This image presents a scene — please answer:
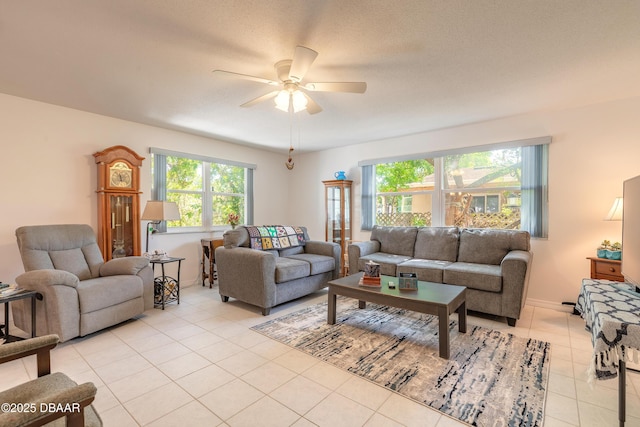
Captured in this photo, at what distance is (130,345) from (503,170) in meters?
4.60

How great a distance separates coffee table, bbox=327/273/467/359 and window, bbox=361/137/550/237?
1765 mm

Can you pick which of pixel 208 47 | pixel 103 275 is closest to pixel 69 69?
pixel 208 47

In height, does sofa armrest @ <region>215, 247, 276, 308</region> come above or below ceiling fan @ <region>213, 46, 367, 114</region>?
below

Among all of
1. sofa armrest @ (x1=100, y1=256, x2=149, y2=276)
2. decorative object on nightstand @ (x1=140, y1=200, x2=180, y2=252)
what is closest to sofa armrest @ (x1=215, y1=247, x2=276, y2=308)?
decorative object on nightstand @ (x1=140, y1=200, x2=180, y2=252)

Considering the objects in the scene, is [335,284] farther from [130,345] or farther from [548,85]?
[548,85]

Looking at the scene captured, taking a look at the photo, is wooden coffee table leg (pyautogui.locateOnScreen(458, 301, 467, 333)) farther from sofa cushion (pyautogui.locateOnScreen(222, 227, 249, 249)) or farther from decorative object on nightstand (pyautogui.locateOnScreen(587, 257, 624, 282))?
sofa cushion (pyautogui.locateOnScreen(222, 227, 249, 249))

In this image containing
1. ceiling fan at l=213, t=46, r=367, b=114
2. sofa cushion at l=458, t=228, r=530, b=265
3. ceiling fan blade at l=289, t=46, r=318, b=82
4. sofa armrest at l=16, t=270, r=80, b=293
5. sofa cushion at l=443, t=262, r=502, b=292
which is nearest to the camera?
ceiling fan blade at l=289, t=46, r=318, b=82

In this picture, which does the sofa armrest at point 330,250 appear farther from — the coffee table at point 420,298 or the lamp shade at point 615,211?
the lamp shade at point 615,211

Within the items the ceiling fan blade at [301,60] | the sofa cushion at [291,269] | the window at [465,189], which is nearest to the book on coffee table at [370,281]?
the sofa cushion at [291,269]

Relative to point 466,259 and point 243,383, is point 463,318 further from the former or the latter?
point 243,383

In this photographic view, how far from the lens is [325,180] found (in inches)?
219

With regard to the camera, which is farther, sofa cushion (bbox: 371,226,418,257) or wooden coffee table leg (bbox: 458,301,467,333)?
sofa cushion (bbox: 371,226,418,257)

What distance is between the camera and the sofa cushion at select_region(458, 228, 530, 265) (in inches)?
133

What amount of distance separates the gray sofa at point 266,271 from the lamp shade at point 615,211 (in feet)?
9.72
